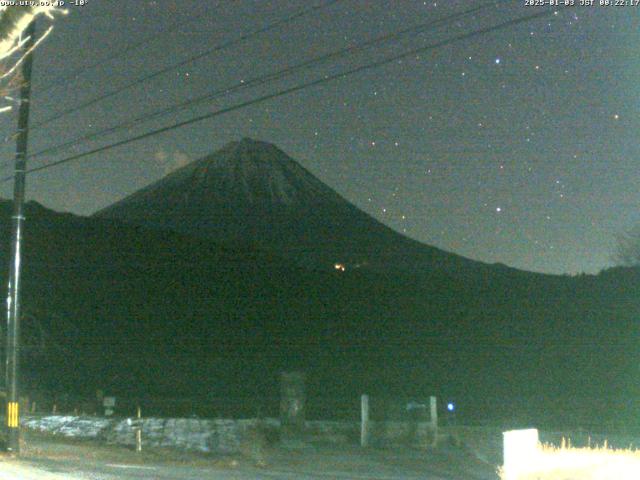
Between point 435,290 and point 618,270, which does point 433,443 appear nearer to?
point 618,270

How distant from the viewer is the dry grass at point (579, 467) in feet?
38.5

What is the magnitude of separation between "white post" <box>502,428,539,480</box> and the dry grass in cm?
3

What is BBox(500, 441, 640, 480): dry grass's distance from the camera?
11.7 metres

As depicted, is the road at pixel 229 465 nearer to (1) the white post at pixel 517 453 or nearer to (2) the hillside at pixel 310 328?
(1) the white post at pixel 517 453

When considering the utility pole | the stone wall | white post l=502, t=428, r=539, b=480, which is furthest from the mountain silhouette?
white post l=502, t=428, r=539, b=480

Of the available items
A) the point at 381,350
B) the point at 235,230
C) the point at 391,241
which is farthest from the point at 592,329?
the point at 235,230

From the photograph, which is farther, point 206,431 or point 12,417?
point 206,431

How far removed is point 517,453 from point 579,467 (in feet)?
3.75

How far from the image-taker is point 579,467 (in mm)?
12500

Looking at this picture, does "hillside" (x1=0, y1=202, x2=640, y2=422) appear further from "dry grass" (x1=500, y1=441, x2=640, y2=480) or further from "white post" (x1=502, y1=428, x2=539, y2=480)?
"white post" (x1=502, y1=428, x2=539, y2=480)

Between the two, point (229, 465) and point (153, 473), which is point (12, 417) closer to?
point (153, 473)

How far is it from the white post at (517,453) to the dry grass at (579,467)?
3 centimetres

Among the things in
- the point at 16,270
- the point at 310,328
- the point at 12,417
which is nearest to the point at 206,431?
the point at 12,417

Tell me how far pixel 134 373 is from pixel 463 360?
2017 cm
